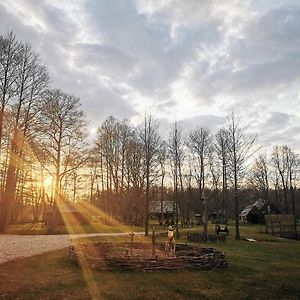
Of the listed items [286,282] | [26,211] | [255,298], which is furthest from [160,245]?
[26,211]

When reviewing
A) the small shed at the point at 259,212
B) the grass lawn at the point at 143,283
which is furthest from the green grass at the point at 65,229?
the small shed at the point at 259,212

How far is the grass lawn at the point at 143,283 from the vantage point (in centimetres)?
917

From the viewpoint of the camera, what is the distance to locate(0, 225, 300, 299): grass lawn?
30.1 ft

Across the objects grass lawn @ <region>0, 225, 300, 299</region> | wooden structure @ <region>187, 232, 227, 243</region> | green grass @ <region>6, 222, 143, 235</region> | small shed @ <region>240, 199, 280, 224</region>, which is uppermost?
small shed @ <region>240, 199, 280, 224</region>

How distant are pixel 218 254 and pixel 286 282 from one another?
10.5 feet

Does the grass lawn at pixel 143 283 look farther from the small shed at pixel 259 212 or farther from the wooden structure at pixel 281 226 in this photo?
the small shed at pixel 259 212

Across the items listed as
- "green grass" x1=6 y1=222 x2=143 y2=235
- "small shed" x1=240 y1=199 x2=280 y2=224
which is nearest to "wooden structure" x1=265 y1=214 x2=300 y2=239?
Result: "green grass" x1=6 y1=222 x2=143 y2=235

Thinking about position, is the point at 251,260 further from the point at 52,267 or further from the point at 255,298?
the point at 52,267

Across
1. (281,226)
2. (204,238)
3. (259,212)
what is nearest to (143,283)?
(204,238)

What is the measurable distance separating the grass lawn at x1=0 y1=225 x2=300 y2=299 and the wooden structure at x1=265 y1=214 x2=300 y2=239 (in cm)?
2236

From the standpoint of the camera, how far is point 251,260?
50.7ft

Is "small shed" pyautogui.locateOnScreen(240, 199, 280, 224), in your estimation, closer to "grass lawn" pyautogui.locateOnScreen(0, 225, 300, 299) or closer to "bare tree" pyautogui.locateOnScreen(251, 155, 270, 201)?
"bare tree" pyautogui.locateOnScreen(251, 155, 270, 201)

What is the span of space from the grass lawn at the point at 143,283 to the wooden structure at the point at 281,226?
2236cm

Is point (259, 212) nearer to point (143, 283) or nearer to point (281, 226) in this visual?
point (281, 226)
